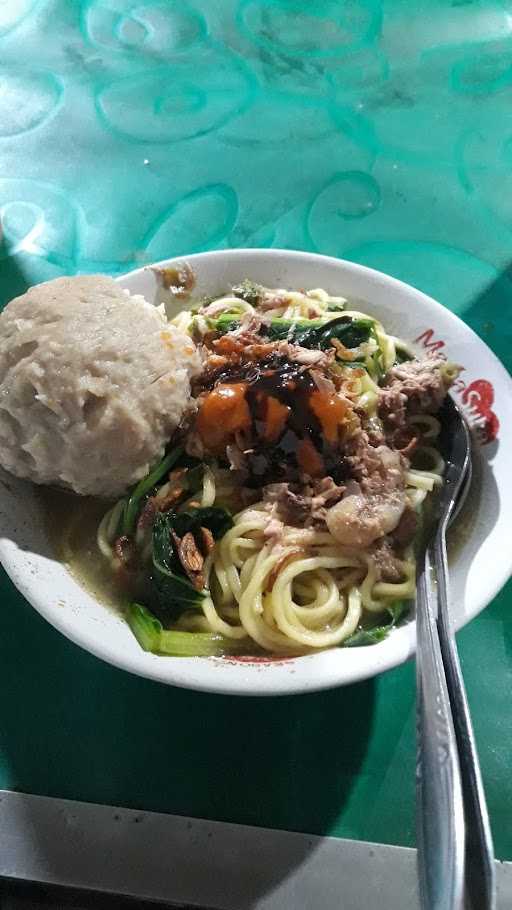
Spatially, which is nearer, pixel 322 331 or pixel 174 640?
pixel 174 640

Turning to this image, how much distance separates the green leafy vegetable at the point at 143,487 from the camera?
6.62ft

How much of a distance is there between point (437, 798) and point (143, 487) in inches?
46.0

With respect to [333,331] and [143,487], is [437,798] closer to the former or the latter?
[143,487]

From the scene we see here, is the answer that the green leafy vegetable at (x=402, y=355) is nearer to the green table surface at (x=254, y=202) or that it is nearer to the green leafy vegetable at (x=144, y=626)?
the green table surface at (x=254, y=202)

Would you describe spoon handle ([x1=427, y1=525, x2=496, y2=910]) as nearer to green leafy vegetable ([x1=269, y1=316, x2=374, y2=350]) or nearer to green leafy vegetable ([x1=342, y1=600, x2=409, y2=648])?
green leafy vegetable ([x1=342, y1=600, x2=409, y2=648])

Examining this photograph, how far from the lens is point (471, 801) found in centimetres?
123

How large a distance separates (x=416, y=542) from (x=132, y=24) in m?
3.86

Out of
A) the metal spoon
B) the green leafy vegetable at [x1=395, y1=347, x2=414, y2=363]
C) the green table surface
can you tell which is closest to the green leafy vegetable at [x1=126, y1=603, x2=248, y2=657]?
the green table surface

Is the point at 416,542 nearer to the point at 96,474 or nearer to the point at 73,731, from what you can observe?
the point at 96,474

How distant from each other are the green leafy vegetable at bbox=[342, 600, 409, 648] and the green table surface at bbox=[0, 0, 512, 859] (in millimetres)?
263

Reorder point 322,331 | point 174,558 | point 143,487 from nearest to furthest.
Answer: point 174,558
point 143,487
point 322,331

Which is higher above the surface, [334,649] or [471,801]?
[471,801]

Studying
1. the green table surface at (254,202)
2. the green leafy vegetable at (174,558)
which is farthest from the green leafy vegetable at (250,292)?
the green leafy vegetable at (174,558)

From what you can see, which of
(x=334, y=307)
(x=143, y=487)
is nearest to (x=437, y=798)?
(x=143, y=487)
